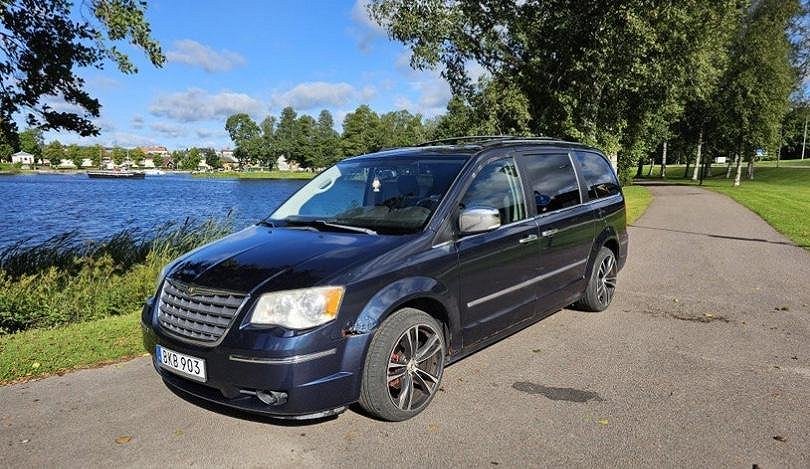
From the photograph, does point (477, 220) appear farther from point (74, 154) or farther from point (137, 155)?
point (137, 155)

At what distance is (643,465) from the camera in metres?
3.24

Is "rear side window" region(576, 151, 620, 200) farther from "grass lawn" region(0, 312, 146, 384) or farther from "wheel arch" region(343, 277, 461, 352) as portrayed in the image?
"grass lawn" region(0, 312, 146, 384)

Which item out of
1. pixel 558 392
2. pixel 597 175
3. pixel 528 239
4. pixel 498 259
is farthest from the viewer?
pixel 597 175

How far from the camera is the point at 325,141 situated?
355 feet

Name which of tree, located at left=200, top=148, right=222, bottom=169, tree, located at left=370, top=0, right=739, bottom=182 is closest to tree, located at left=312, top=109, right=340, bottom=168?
tree, located at left=200, top=148, right=222, bottom=169

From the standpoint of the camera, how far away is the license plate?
350 cm

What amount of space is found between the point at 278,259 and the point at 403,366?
1087mm

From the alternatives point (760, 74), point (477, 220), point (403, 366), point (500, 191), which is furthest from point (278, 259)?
point (760, 74)

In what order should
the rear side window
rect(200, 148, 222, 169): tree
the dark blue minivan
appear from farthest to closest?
1. rect(200, 148, 222, 169): tree
2. the rear side window
3. the dark blue minivan

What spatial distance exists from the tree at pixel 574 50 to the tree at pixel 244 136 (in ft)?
326

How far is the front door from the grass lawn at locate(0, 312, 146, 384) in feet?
10.4

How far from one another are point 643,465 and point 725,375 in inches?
73.0

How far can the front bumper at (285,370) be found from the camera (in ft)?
10.7

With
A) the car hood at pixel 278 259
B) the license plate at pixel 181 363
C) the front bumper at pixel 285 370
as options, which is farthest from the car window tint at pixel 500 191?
the license plate at pixel 181 363
